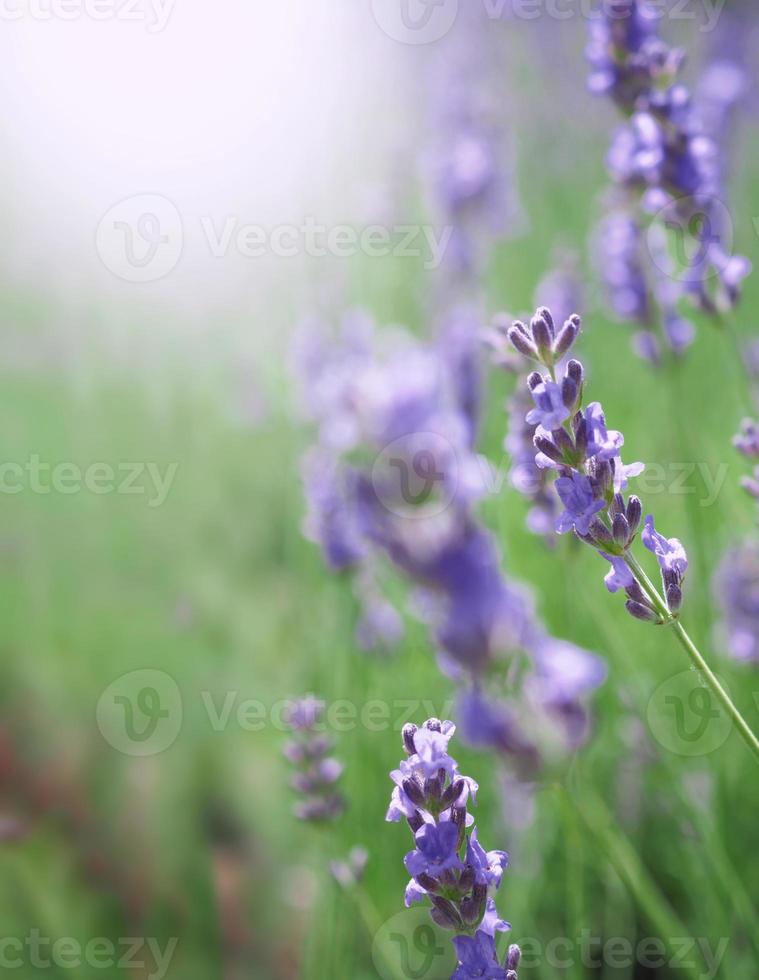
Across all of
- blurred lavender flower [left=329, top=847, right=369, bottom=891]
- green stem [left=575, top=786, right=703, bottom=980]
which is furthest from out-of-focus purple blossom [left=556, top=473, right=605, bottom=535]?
blurred lavender flower [left=329, top=847, right=369, bottom=891]

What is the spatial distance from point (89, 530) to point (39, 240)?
1613mm

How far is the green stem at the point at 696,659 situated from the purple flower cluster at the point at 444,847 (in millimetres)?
166

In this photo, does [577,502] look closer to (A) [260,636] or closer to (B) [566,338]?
(B) [566,338]

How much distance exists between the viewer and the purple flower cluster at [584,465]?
65 centimetres

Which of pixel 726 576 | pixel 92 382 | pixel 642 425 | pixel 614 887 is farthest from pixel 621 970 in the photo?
pixel 92 382

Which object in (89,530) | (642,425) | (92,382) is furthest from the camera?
(92,382)

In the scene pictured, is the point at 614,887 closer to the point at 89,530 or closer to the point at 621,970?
the point at 621,970

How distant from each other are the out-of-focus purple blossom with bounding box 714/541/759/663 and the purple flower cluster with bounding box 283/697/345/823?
0.61 m

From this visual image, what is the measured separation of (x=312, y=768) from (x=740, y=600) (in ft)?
2.72

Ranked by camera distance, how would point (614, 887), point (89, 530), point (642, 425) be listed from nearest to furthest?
point (614, 887)
point (89, 530)
point (642, 425)

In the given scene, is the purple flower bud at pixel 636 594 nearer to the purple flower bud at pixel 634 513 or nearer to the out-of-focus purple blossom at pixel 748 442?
the purple flower bud at pixel 634 513

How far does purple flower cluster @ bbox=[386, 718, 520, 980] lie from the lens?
63 centimetres

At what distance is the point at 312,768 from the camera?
1046 millimetres

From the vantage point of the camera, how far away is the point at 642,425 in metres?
2.66
